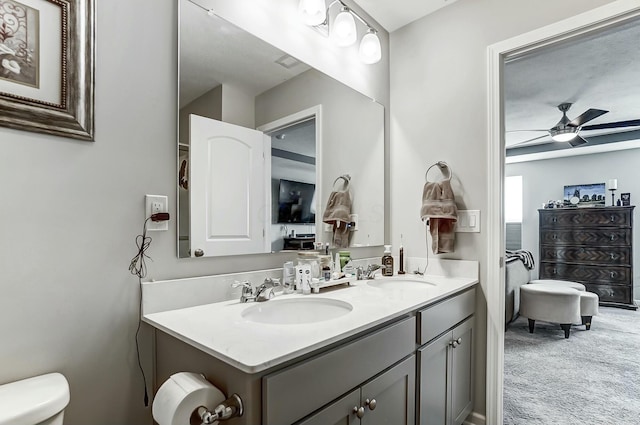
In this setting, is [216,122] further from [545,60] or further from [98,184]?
[545,60]

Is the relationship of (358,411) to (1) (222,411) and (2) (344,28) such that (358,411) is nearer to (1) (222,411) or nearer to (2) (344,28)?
(1) (222,411)

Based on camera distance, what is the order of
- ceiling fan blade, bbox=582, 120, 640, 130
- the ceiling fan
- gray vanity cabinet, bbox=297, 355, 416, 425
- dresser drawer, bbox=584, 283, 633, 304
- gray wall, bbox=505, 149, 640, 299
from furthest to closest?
1. gray wall, bbox=505, 149, 640, 299
2. dresser drawer, bbox=584, 283, 633, 304
3. ceiling fan blade, bbox=582, 120, 640, 130
4. the ceiling fan
5. gray vanity cabinet, bbox=297, 355, 416, 425

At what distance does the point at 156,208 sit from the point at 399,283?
1.35 metres

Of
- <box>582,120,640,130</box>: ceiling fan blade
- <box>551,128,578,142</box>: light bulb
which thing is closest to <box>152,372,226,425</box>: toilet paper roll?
<box>551,128,578,142</box>: light bulb

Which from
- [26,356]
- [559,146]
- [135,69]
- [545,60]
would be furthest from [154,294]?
[559,146]

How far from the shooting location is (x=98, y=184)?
3.58ft

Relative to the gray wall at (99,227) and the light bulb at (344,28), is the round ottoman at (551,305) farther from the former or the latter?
the gray wall at (99,227)

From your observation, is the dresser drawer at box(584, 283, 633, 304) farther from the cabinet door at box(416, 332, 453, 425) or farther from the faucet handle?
the faucet handle

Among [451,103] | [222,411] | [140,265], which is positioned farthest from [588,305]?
[140,265]

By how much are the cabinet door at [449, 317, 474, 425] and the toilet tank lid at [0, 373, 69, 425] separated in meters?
1.48

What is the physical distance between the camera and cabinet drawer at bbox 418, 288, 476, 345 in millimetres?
1422

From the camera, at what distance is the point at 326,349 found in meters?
0.98

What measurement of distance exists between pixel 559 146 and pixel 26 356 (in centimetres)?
638

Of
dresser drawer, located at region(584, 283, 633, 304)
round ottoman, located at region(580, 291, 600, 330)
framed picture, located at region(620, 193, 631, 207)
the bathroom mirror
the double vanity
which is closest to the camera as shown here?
the double vanity
